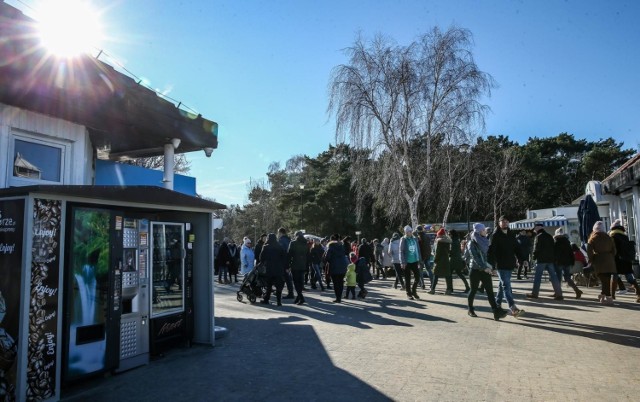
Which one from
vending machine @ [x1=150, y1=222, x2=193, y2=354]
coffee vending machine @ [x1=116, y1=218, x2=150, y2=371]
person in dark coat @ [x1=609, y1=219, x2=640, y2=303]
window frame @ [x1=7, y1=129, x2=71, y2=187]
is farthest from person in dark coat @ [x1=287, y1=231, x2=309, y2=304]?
person in dark coat @ [x1=609, y1=219, x2=640, y2=303]

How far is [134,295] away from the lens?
5934 millimetres

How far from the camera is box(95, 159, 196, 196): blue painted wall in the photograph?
9312mm

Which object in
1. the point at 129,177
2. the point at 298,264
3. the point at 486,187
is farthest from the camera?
the point at 486,187

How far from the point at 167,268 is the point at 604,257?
30.3 ft

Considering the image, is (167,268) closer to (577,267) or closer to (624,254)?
(624,254)

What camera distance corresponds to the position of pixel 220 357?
20.5 ft

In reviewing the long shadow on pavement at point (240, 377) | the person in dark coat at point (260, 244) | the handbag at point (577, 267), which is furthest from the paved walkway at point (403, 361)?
the person in dark coat at point (260, 244)

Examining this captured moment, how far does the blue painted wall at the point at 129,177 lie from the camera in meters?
9.31

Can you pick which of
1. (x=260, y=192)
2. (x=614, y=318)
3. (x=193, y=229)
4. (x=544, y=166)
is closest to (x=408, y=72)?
(x=614, y=318)

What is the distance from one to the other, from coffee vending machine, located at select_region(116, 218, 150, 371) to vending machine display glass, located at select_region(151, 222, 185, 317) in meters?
0.15

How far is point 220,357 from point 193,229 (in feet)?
6.86

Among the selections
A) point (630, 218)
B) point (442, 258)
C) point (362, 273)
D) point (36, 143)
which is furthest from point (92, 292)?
point (630, 218)

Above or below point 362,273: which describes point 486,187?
above

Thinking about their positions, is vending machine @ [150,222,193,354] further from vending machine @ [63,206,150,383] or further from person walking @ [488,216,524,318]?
person walking @ [488,216,524,318]
